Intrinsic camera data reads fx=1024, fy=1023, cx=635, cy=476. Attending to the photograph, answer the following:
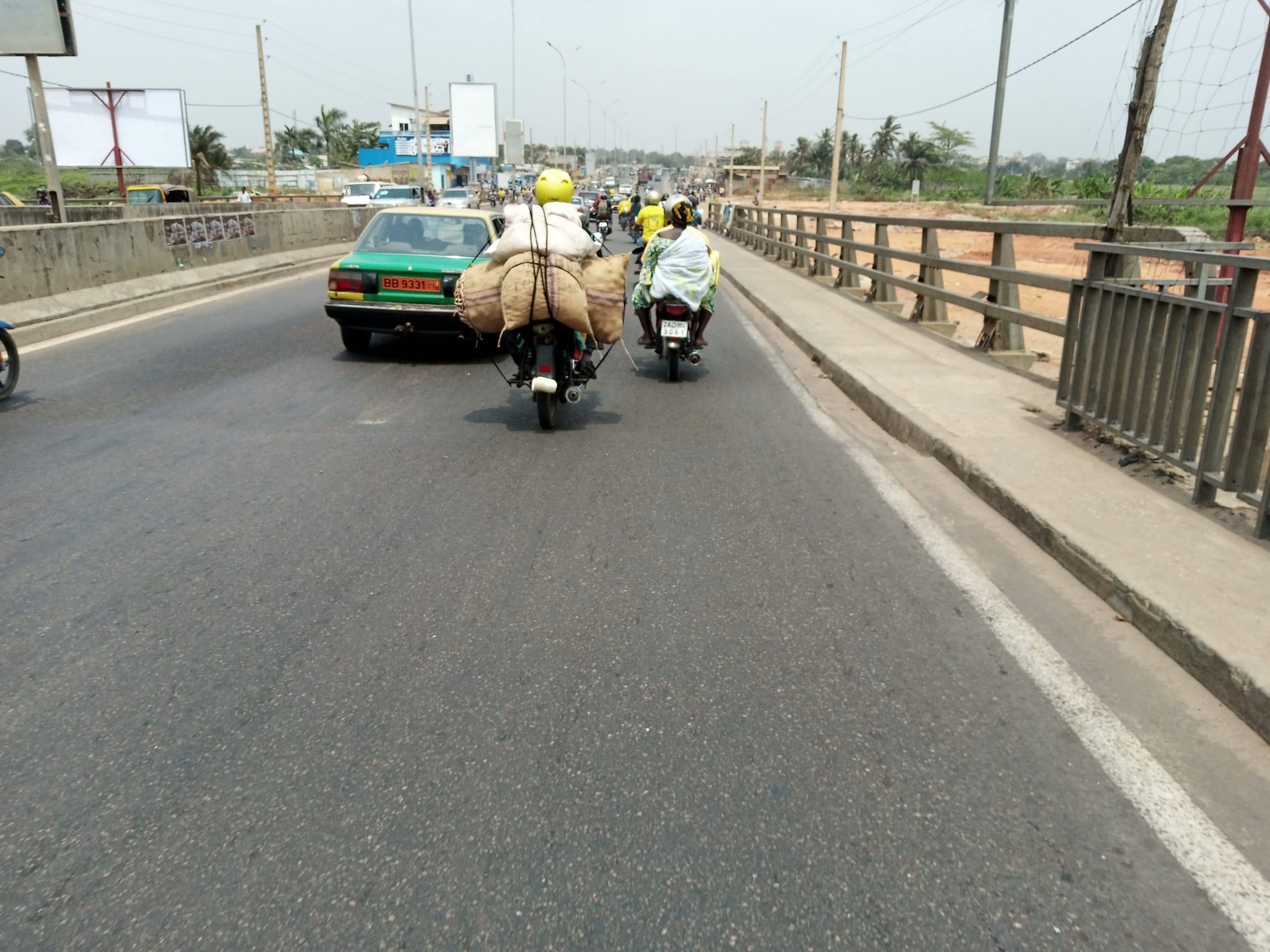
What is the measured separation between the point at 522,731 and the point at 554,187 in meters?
5.20

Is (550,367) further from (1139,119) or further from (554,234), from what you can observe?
(1139,119)

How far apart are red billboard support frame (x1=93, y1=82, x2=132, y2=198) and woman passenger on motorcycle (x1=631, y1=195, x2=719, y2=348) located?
1632 inches

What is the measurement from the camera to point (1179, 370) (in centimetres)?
550

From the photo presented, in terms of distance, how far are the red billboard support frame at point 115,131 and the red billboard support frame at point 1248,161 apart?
149ft

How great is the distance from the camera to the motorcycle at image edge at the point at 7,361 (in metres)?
8.18

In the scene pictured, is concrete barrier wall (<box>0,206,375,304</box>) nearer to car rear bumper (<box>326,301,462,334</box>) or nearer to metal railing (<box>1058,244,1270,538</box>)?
car rear bumper (<box>326,301,462,334</box>)

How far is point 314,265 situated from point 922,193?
7260 centimetres

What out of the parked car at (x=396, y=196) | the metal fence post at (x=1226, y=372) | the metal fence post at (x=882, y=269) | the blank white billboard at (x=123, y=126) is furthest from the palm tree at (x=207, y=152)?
the metal fence post at (x=1226, y=372)

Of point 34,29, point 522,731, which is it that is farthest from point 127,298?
point 522,731

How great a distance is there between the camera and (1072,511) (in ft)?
17.5

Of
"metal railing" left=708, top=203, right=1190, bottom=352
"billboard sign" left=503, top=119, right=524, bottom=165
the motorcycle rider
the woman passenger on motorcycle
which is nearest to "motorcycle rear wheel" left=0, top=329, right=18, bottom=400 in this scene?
the motorcycle rider

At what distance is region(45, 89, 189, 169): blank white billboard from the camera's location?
4394 centimetres

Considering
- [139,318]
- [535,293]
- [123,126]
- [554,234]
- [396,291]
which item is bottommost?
[139,318]

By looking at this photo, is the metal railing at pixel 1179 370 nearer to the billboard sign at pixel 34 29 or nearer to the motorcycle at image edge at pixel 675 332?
the motorcycle at image edge at pixel 675 332
